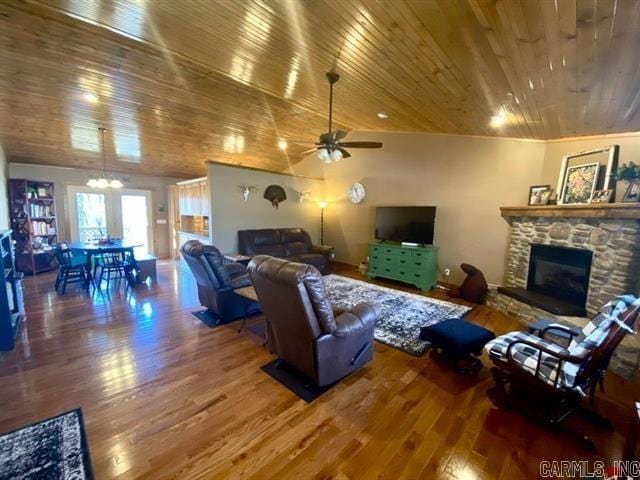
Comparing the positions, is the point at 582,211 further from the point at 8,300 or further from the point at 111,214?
the point at 111,214

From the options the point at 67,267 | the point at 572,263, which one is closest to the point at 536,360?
the point at 572,263

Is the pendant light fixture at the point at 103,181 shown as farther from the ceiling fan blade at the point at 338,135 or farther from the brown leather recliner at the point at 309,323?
the brown leather recliner at the point at 309,323

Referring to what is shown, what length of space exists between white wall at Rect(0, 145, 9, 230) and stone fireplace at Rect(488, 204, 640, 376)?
9.03 meters

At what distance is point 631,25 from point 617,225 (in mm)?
2422

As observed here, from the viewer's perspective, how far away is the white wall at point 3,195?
509 cm

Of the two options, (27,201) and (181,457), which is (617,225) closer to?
(181,457)

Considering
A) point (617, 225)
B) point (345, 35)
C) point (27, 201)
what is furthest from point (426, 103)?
point (27, 201)

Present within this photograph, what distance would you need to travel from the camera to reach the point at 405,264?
5.50m

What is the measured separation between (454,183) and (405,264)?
1.87 m

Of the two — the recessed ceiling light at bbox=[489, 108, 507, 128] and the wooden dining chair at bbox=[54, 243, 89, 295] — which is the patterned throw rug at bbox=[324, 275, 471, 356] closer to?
the recessed ceiling light at bbox=[489, 108, 507, 128]

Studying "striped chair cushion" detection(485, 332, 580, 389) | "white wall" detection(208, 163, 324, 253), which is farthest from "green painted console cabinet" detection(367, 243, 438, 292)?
"striped chair cushion" detection(485, 332, 580, 389)

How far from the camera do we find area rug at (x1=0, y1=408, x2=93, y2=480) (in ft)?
5.19

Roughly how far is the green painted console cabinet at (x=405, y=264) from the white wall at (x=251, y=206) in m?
2.28

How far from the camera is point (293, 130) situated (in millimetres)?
6051
